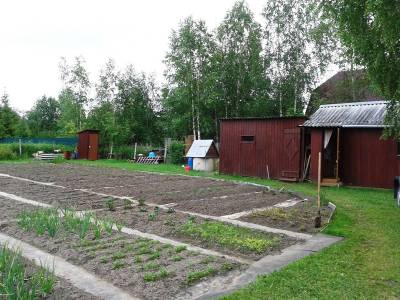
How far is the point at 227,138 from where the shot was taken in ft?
62.8

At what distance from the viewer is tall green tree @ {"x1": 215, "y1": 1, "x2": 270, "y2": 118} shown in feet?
91.5

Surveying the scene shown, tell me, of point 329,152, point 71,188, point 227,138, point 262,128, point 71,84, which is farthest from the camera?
point 71,84

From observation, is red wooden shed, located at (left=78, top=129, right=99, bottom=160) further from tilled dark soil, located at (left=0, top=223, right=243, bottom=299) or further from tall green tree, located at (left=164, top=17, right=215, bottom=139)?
tilled dark soil, located at (left=0, top=223, right=243, bottom=299)

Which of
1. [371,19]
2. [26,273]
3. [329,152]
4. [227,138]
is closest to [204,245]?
[26,273]

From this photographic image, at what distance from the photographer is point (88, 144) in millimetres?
29844

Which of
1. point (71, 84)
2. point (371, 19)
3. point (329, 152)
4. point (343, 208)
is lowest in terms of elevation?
point (343, 208)

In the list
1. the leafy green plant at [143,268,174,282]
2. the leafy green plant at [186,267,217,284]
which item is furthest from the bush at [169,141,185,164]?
the leafy green plant at [143,268,174,282]

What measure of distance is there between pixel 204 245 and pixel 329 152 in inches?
454

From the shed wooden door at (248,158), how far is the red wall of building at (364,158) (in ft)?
9.78

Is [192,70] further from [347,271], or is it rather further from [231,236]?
[347,271]

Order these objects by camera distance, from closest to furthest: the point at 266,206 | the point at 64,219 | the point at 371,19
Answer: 1. the point at 64,219
2. the point at 371,19
3. the point at 266,206

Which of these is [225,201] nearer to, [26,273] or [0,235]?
[0,235]

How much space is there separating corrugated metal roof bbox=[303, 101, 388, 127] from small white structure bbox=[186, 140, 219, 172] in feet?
21.6

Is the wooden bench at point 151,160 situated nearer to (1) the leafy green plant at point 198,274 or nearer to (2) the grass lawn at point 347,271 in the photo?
(2) the grass lawn at point 347,271
